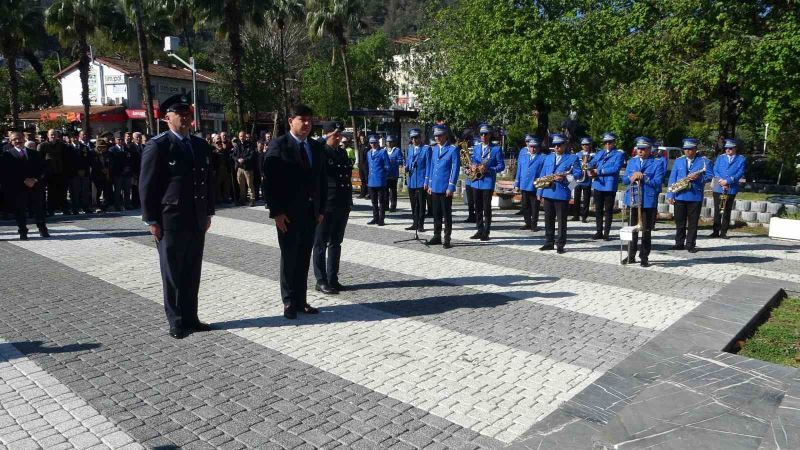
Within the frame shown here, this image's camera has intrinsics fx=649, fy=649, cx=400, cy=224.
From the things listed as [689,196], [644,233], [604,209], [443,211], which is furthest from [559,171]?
[604,209]

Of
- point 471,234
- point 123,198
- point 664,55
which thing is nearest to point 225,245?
point 471,234

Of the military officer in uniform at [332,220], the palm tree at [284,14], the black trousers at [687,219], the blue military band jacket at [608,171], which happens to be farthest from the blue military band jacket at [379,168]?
the palm tree at [284,14]

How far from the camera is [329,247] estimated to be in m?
8.19

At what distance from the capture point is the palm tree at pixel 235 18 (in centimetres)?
2833

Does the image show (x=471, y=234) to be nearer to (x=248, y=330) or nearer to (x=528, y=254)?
(x=528, y=254)

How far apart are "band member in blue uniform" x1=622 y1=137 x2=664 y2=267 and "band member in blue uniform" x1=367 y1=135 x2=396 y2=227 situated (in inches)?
215

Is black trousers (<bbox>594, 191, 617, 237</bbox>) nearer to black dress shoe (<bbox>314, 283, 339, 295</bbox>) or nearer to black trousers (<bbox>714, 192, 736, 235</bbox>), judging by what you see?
black trousers (<bbox>714, 192, 736, 235</bbox>)

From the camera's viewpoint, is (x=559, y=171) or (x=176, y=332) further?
(x=559, y=171)

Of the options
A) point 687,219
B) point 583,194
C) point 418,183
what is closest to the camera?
point 687,219

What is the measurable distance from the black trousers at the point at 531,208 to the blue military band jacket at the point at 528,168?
21cm

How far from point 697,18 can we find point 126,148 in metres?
14.6

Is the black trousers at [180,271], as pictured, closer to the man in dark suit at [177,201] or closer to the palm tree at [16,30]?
the man in dark suit at [177,201]

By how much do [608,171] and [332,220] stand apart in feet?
23.2

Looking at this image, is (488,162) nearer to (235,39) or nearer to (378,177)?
(378,177)
